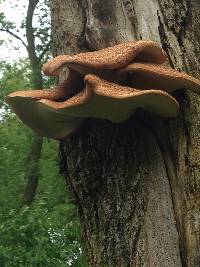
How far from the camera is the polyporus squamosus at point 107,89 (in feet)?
6.50

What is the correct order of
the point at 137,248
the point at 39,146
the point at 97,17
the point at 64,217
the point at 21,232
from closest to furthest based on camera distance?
1. the point at 137,248
2. the point at 97,17
3. the point at 21,232
4. the point at 64,217
5. the point at 39,146

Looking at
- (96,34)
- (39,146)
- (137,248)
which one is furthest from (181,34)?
(39,146)

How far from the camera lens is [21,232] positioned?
6023 mm

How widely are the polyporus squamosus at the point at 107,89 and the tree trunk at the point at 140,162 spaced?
0.11 m

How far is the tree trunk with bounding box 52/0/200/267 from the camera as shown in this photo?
216 centimetres

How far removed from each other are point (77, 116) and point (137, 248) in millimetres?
626

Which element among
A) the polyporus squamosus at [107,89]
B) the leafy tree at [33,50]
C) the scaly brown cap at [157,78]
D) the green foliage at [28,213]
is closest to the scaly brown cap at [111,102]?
the polyporus squamosus at [107,89]

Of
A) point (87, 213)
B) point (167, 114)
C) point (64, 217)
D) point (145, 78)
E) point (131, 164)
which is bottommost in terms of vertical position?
point (64, 217)

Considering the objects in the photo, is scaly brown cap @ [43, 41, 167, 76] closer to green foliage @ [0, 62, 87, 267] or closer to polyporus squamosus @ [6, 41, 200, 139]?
polyporus squamosus @ [6, 41, 200, 139]

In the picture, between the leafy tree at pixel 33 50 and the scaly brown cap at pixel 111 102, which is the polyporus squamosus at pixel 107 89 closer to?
the scaly brown cap at pixel 111 102

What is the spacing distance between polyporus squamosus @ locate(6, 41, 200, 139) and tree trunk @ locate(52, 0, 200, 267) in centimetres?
11

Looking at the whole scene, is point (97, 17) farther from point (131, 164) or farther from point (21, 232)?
point (21, 232)

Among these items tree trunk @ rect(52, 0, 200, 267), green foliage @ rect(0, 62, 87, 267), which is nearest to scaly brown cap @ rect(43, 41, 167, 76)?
tree trunk @ rect(52, 0, 200, 267)

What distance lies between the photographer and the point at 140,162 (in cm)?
227
